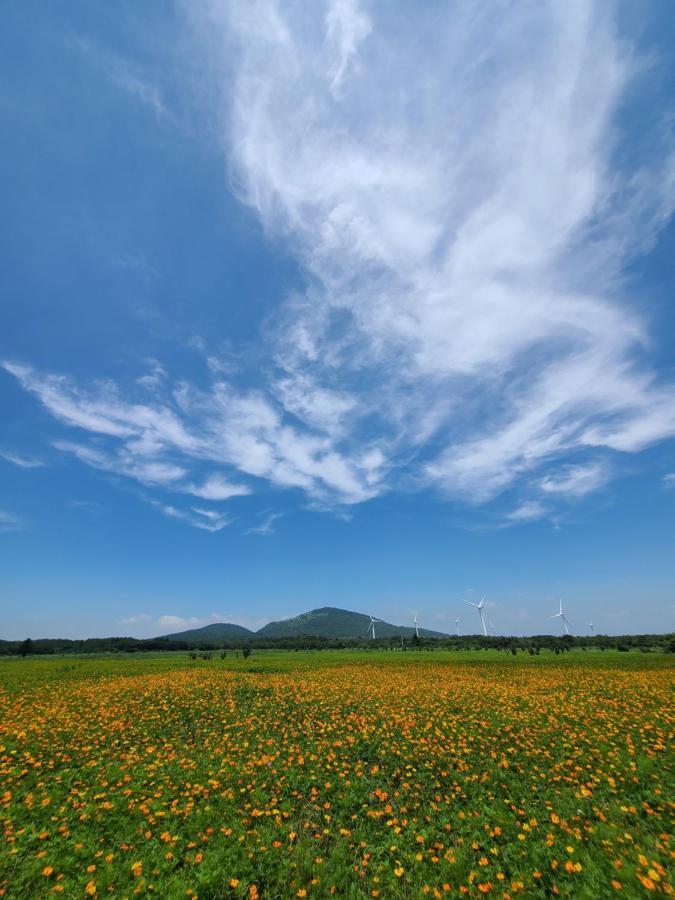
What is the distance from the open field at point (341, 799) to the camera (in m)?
6.21

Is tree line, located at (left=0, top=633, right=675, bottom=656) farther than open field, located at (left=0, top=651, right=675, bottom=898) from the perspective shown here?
Yes

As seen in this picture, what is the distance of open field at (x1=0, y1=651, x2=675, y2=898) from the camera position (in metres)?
6.21

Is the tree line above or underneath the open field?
above

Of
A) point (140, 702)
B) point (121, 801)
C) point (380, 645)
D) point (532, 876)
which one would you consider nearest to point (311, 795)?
point (121, 801)

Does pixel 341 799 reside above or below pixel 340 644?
below

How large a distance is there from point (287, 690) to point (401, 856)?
49.2ft

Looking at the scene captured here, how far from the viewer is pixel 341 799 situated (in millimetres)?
8898

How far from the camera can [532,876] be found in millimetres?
6098

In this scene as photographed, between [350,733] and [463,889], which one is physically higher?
[350,733]

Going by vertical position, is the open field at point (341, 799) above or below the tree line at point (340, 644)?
below

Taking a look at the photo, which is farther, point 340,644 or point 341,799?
point 340,644

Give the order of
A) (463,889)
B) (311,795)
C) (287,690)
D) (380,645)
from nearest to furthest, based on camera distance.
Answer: (463,889) < (311,795) < (287,690) < (380,645)

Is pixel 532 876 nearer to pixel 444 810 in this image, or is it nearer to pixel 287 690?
pixel 444 810

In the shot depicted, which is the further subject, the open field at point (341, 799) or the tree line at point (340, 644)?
the tree line at point (340, 644)
